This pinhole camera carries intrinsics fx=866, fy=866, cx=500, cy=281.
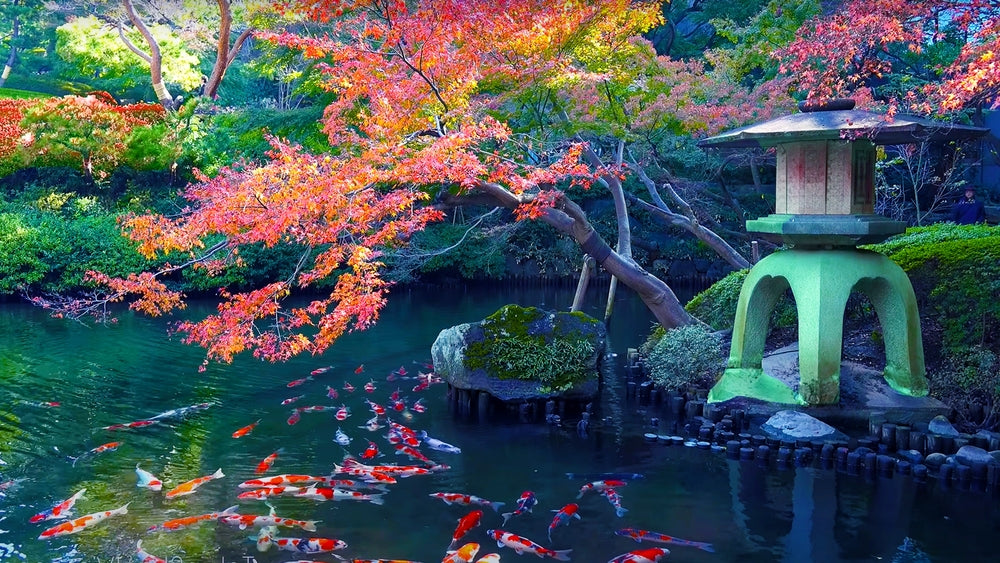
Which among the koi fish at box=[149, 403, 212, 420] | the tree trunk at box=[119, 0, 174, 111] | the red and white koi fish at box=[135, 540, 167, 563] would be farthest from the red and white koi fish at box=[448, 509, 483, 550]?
the tree trunk at box=[119, 0, 174, 111]

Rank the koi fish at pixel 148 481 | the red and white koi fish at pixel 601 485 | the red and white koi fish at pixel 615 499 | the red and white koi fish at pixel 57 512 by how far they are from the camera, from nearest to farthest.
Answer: the red and white koi fish at pixel 57 512 < the red and white koi fish at pixel 615 499 < the red and white koi fish at pixel 601 485 < the koi fish at pixel 148 481

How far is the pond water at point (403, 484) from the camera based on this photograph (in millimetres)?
6137

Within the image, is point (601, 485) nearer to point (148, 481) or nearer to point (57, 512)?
point (148, 481)

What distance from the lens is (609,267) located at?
39.3 feet

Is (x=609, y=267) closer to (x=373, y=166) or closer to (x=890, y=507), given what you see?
(x=373, y=166)

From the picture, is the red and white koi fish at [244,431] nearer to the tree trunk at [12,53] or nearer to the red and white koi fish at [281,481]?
the red and white koi fish at [281,481]

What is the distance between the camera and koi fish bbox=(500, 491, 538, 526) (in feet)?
22.0

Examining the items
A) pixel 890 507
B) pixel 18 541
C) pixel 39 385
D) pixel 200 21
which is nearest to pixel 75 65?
pixel 200 21

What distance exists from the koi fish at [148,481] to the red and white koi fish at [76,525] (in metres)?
0.65

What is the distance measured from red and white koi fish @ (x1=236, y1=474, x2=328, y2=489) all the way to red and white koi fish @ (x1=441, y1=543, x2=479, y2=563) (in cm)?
191

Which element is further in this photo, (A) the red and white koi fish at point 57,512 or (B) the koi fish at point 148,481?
(B) the koi fish at point 148,481

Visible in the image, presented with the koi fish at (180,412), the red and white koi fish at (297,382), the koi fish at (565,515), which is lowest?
the koi fish at (565,515)

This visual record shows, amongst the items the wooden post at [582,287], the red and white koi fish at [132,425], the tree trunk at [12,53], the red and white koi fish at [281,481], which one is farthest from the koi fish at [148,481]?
the tree trunk at [12,53]

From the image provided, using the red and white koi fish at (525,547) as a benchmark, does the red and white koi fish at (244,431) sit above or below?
above
